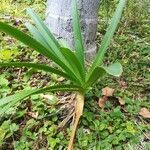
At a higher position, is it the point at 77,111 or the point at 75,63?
the point at 75,63

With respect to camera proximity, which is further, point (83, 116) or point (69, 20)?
point (69, 20)

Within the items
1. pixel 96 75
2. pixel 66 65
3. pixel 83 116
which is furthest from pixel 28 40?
pixel 83 116

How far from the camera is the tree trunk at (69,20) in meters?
2.45

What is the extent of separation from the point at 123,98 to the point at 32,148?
66 centimetres

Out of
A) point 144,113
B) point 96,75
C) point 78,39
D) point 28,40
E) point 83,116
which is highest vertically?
point 28,40

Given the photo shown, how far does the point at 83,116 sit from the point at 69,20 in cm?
73

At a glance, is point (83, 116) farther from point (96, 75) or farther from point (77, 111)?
point (96, 75)

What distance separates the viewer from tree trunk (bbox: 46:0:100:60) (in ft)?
8.05

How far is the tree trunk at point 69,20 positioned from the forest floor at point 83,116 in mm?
219

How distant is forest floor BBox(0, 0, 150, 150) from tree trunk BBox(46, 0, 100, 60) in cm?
22

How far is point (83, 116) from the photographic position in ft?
6.80

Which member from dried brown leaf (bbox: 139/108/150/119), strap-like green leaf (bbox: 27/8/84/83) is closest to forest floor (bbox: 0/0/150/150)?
dried brown leaf (bbox: 139/108/150/119)

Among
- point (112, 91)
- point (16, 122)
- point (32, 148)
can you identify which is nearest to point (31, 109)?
point (16, 122)

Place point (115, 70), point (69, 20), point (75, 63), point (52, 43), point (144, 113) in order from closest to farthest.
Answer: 1. point (115, 70)
2. point (75, 63)
3. point (52, 43)
4. point (144, 113)
5. point (69, 20)
